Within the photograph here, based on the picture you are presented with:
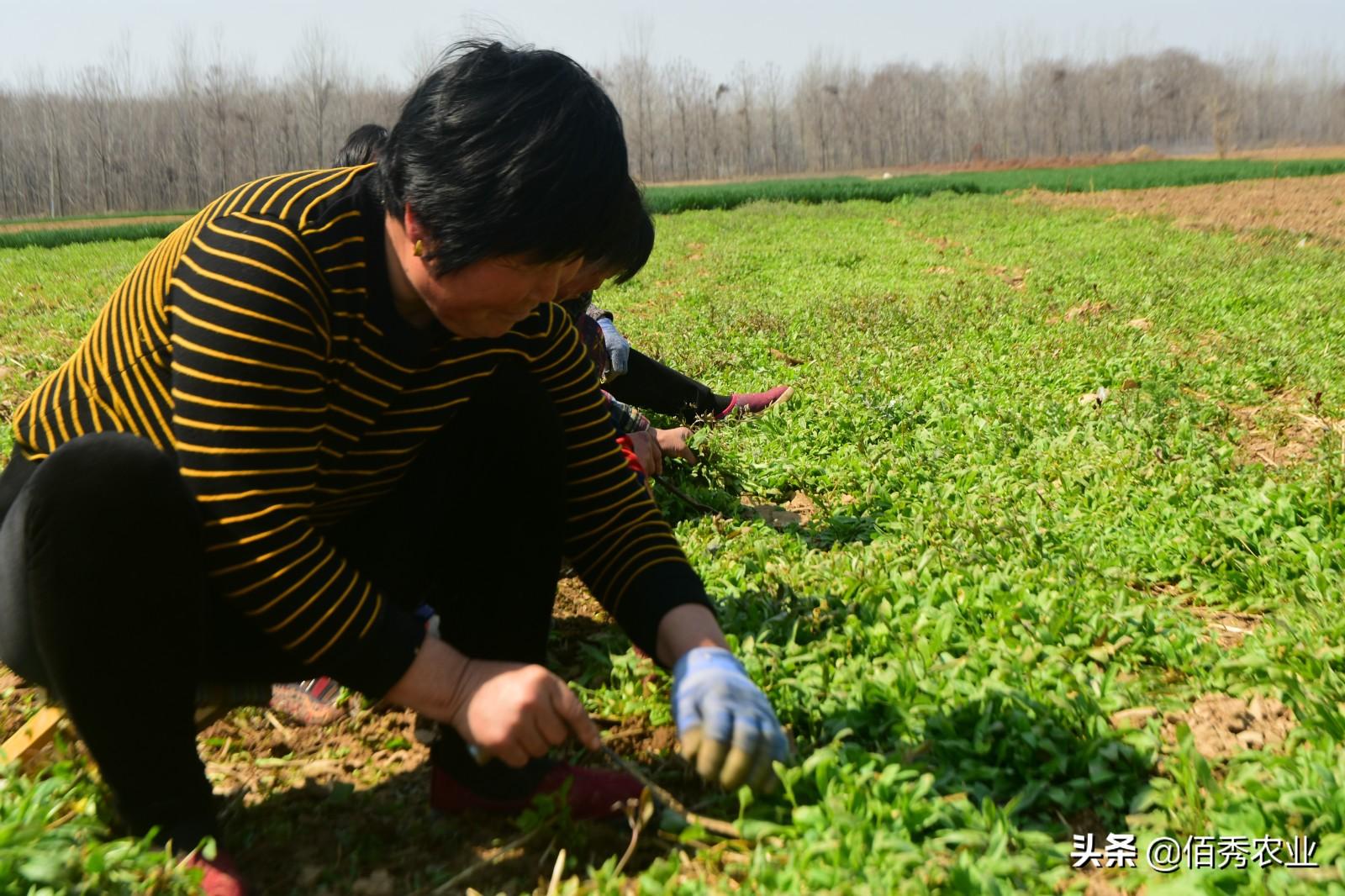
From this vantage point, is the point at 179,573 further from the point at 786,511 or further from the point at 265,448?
the point at 786,511

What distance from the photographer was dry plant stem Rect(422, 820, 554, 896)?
5.69 ft

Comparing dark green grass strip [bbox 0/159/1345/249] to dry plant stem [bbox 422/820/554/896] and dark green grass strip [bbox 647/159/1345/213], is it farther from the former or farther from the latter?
dry plant stem [bbox 422/820/554/896]

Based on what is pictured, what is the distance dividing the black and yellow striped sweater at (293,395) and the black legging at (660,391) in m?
2.50

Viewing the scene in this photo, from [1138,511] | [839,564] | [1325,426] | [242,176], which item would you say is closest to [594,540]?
[839,564]

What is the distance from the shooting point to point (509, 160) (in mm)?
1461

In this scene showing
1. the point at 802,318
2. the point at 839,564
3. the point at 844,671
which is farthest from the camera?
the point at 802,318

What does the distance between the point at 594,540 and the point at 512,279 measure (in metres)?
0.59

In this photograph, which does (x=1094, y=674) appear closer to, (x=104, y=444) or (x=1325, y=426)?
(x=104, y=444)

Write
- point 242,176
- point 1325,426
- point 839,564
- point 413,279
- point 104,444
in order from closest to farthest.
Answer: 1. point 104,444
2. point 413,279
3. point 839,564
4. point 1325,426
5. point 242,176

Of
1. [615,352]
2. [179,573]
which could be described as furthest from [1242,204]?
[179,573]

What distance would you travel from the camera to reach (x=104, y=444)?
150cm

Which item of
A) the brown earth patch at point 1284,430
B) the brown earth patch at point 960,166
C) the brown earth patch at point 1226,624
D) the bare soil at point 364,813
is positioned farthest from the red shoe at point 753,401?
the brown earth patch at point 960,166

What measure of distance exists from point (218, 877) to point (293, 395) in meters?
0.73

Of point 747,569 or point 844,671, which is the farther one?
point 747,569
